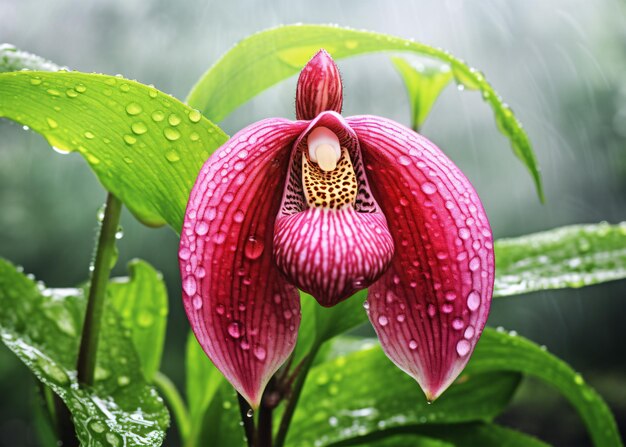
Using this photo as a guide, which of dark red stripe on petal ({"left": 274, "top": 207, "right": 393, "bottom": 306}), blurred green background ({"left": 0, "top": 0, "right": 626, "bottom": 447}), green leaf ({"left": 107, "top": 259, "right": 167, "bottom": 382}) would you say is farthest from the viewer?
blurred green background ({"left": 0, "top": 0, "right": 626, "bottom": 447})

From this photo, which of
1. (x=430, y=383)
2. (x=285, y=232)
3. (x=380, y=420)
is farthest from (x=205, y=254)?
(x=380, y=420)

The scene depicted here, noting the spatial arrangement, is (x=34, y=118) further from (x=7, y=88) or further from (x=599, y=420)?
(x=599, y=420)

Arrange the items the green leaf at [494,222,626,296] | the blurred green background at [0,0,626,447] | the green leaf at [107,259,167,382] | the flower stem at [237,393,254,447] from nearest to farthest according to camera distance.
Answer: the flower stem at [237,393,254,447] → the green leaf at [494,222,626,296] → the green leaf at [107,259,167,382] → the blurred green background at [0,0,626,447]

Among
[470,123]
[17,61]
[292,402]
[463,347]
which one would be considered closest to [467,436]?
[292,402]

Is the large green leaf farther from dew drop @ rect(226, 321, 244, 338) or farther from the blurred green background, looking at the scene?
the blurred green background

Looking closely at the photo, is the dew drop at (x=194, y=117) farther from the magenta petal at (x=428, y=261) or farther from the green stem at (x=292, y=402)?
the green stem at (x=292, y=402)

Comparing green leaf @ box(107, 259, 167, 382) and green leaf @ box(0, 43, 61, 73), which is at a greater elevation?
green leaf @ box(0, 43, 61, 73)

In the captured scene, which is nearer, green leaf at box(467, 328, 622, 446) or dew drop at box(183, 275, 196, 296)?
dew drop at box(183, 275, 196, 296)

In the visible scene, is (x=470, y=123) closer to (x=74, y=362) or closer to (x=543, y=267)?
(x=543, y=267)

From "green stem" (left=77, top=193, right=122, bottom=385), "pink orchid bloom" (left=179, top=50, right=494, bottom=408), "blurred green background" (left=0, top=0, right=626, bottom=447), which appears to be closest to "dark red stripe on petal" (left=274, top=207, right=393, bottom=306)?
"pink orchid bloom" (left=179, top=50, right=494, bottom=408)
